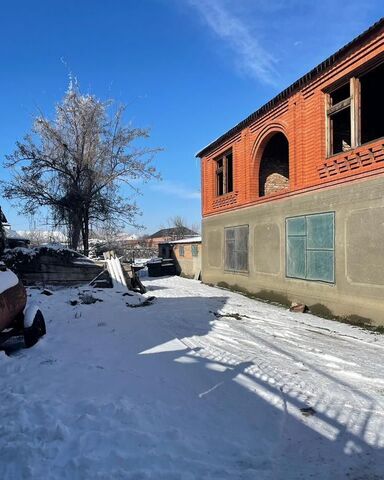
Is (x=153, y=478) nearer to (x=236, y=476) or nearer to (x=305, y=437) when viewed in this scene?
(x=236, y=476)

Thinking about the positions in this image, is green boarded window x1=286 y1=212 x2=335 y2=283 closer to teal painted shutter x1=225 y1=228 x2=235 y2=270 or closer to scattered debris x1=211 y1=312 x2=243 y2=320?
scattered debris x1=211 y1=312 x2=243 y2=320

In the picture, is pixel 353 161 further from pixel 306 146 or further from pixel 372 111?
pixel 372 111

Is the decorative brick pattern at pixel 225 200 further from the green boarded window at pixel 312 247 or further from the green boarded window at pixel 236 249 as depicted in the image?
the green boarded window at pixel 312 247

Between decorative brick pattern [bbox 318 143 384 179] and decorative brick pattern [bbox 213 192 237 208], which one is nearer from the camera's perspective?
decorative brick pattern [bbox 318 143 384 179]

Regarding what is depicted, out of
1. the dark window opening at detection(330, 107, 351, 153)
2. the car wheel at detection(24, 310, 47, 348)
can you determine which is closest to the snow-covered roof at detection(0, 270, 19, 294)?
the car wheel at detection(24, 310, 47, 348)

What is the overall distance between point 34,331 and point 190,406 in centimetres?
344

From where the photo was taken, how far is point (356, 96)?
980 cm

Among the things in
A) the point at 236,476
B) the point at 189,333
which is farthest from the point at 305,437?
the point at 189,333

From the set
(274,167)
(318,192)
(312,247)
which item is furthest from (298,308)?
(274,167)

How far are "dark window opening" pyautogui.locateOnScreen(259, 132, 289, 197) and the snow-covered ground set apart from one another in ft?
26.8

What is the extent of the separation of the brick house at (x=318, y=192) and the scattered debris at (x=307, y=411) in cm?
→ 549

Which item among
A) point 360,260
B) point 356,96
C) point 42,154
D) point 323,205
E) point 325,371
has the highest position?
point 42,154

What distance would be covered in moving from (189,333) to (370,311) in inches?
165

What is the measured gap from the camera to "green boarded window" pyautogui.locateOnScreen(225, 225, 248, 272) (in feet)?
50.9
